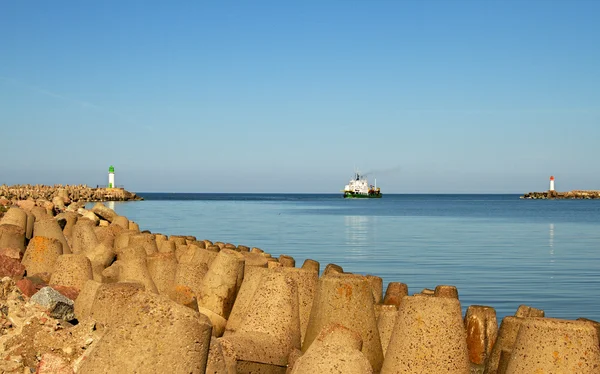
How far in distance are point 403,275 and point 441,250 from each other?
7.44 metres

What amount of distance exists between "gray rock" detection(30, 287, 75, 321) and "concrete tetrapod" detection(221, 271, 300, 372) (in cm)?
135

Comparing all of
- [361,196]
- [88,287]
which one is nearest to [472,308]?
[88,287]

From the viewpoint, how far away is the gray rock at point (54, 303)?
6.51 meters

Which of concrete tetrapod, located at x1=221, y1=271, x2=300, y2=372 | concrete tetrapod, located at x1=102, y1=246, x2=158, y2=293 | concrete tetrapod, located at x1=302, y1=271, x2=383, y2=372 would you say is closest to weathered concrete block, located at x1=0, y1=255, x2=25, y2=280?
concrete tetrapod, located at x1=102, y1=246, x2=158, y2=293

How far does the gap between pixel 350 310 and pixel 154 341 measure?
3043 millimetres

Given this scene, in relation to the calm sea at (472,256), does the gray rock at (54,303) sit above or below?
above

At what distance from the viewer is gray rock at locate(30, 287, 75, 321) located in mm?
6512

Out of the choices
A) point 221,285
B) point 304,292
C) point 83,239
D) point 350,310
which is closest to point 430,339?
point 350,310

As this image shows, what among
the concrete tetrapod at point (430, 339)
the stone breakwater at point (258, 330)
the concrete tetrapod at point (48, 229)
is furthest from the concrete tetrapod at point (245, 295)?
the concrete tetrapod at point (48, 229)

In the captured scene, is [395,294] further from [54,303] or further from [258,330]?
[54,303]

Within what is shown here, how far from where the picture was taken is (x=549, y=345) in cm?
535

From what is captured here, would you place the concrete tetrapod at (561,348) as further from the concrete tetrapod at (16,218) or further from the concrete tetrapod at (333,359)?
the concrete tetrapod at (16,218)

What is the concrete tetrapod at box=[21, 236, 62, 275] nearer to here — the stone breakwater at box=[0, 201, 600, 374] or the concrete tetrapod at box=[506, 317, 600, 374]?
the stone breakwater at box=[0, 201, 600, 374]

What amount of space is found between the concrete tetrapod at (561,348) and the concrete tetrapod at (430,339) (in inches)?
25.8
